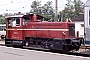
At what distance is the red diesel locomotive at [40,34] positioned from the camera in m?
19.0

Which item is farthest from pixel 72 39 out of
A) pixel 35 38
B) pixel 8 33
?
pixel 8 33

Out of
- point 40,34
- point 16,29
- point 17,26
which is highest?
point 17,26

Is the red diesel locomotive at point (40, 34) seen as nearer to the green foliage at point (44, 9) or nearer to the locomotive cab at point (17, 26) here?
the locomotive cab at point (17, 26)

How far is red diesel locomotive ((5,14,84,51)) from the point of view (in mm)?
18953

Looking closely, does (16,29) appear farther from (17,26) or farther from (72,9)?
(72,9)

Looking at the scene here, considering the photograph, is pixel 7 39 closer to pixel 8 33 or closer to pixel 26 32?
pixel 8 33

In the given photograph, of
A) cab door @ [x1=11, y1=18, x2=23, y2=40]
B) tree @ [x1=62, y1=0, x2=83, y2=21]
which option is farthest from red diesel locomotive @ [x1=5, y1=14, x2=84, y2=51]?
tree @ [x1=62, y1=0, x2=83, y2=21]

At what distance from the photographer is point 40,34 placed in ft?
69.3

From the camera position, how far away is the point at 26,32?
22312 mm

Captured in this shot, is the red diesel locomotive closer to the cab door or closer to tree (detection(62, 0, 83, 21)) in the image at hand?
the cab door

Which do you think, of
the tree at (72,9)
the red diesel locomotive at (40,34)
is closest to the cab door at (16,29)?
the red diesel locomotive at (40,34)

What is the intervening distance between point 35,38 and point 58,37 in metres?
2.70

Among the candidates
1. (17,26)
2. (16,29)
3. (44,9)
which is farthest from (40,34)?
(44,9)

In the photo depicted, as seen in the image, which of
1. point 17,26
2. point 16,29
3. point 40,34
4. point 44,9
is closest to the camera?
point 40,34
